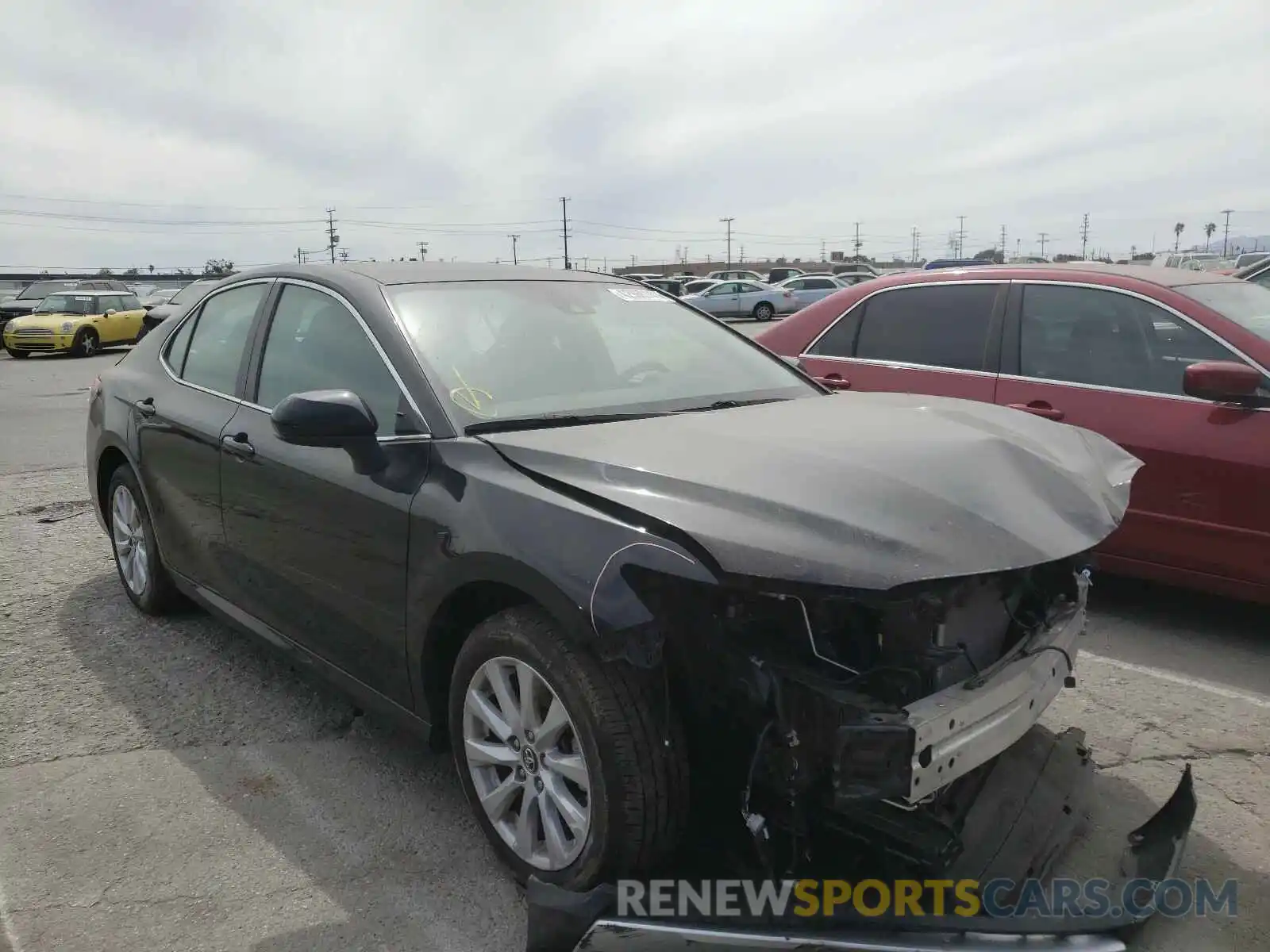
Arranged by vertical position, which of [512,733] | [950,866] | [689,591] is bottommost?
[950,866]

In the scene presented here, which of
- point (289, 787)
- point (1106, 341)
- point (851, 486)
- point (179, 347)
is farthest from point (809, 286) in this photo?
point (851, 486)

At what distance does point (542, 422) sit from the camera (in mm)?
2818

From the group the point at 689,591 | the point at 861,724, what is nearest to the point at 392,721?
the point at 689,591

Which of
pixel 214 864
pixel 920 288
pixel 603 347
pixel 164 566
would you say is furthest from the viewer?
pixel 920 288

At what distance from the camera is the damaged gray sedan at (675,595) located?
2.08m

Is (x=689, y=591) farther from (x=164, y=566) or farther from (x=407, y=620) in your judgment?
(x=164, y=566)

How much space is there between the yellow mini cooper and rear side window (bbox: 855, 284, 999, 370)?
73.8ft

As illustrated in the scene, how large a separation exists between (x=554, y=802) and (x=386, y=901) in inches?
22.4

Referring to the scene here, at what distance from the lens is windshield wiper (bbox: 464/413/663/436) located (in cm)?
275

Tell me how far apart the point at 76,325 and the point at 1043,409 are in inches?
941

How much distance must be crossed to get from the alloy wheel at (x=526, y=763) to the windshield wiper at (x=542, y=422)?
664mm

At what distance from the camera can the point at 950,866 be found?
2.23m

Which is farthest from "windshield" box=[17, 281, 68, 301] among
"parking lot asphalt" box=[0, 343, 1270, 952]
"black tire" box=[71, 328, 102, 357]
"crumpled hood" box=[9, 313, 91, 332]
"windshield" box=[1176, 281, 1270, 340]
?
"windshield" box=[1176, 281, 1270, 340]

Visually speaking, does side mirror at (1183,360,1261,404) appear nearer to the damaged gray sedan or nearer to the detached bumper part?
the damaged gray sedan
